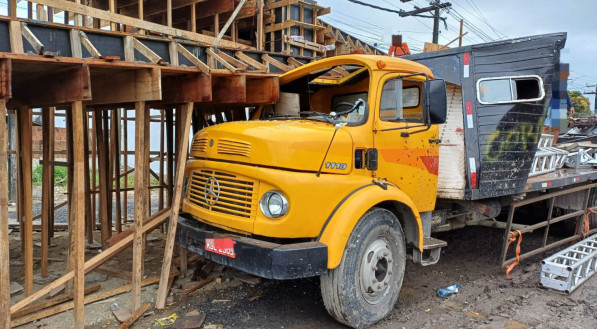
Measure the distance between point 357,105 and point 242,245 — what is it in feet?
5.83

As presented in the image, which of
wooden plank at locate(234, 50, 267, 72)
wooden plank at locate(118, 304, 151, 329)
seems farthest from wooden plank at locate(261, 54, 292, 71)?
wooden plank at locate(118, 304, 151, 329)

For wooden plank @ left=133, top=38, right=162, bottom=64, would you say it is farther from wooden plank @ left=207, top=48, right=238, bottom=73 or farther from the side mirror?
the side mirror

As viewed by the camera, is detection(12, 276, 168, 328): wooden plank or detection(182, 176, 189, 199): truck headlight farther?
detection(182, 176, 189, 199): truck headlight

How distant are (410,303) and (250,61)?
3338mm

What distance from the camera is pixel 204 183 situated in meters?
4.18

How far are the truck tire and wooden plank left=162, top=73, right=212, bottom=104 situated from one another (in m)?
2.04

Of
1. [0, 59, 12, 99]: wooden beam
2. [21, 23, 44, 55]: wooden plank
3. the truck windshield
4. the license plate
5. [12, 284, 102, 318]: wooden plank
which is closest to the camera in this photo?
[0, 59, 12, 99]: wooden beam

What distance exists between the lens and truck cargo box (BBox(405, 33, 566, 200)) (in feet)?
16.8

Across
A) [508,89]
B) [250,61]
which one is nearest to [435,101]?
[508,89]

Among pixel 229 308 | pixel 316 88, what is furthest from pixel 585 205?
pixel 229 308

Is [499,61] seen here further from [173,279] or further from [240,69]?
[173,279]

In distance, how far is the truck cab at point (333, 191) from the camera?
3639mm

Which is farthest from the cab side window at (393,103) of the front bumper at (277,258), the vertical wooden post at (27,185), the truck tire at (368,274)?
the vertical wooden post at (27,185)

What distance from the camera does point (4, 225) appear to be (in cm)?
357
